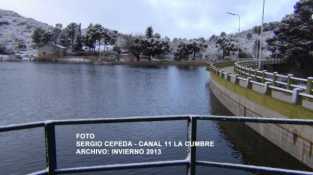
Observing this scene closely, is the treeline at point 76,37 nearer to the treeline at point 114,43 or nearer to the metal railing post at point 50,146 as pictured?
the treeline at point 114,43

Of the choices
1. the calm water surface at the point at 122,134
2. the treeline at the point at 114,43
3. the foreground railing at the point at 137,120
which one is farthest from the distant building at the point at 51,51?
the foreground railing at the point at 137,120

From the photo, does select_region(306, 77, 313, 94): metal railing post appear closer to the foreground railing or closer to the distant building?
the foreground railing

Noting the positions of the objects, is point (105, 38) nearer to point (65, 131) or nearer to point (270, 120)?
point (65, 131)

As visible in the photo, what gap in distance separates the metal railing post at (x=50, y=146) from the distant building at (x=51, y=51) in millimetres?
150348

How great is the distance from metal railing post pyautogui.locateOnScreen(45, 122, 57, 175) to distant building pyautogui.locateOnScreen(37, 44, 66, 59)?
150348 millimetres

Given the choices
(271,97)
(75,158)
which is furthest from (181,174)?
(271,97)

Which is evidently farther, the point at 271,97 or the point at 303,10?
the point at 303,10

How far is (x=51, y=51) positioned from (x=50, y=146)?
157m

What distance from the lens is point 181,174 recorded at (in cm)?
1373

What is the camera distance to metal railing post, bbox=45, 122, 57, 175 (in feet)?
14.9

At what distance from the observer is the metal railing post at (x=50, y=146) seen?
4535mm

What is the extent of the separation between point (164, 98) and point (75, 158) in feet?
80.7

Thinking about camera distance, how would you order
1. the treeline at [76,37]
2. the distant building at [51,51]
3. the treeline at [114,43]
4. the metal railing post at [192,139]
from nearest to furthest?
the metal railing post at [192,139] → the treeline at [114,43] → the treeline at [76,37] → the distant building at [51,51]

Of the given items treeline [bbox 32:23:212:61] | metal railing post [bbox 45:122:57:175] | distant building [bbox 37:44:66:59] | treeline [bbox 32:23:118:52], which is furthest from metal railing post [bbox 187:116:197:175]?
distant building [bbox 37:44:66:59]
